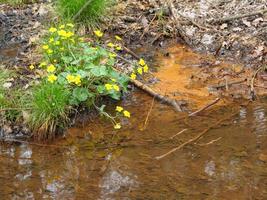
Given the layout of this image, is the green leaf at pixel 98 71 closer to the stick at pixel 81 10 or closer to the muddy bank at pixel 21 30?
the muddy bank at pixel 21 30

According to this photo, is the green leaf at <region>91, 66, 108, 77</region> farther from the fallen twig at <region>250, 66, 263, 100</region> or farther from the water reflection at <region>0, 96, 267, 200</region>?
the fallen twig at <region>250, 66, 263, 100</region>

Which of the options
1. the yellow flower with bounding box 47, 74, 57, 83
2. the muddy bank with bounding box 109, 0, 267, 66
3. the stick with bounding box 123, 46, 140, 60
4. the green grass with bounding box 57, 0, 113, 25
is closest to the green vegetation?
the yellow flower with bounding box 47, 74, 57, 83

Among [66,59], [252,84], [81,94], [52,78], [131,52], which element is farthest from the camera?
[131,52]

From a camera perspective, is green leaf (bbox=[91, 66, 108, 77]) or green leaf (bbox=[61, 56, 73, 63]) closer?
green leaf (bbox=[91, 66, 108, 77])

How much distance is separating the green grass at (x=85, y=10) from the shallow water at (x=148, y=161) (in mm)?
2481

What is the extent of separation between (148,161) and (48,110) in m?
1.35

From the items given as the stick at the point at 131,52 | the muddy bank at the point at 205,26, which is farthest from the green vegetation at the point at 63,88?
the muddy bank at the point at 205,26

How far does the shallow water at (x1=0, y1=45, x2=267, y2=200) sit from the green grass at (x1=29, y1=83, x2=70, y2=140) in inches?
6.8

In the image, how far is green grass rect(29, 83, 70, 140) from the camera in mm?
5348

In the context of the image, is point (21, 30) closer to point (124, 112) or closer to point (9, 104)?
point (9, 104)

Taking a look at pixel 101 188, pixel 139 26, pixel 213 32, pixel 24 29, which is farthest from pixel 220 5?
pixel 101 188

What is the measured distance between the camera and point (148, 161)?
4.83 metres

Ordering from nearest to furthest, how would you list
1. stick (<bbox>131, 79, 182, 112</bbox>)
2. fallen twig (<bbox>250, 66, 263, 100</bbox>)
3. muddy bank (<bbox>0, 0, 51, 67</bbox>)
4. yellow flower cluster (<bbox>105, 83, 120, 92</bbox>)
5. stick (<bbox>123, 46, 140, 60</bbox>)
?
yellow flower cluster (<bbox>105, 83, 120, 92</bbox>)
stick (<bbox>131, 79, 182, 112</bbox>)
fallen twig (<bbox>250, 66, 263, 100</bbox>)
muddy bank (<bbox>0, 0, 51, 67</bbox>)
stick (<bbox>123, 46, 140, 60</bbox>)

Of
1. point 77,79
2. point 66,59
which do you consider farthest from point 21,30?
point 77,79
